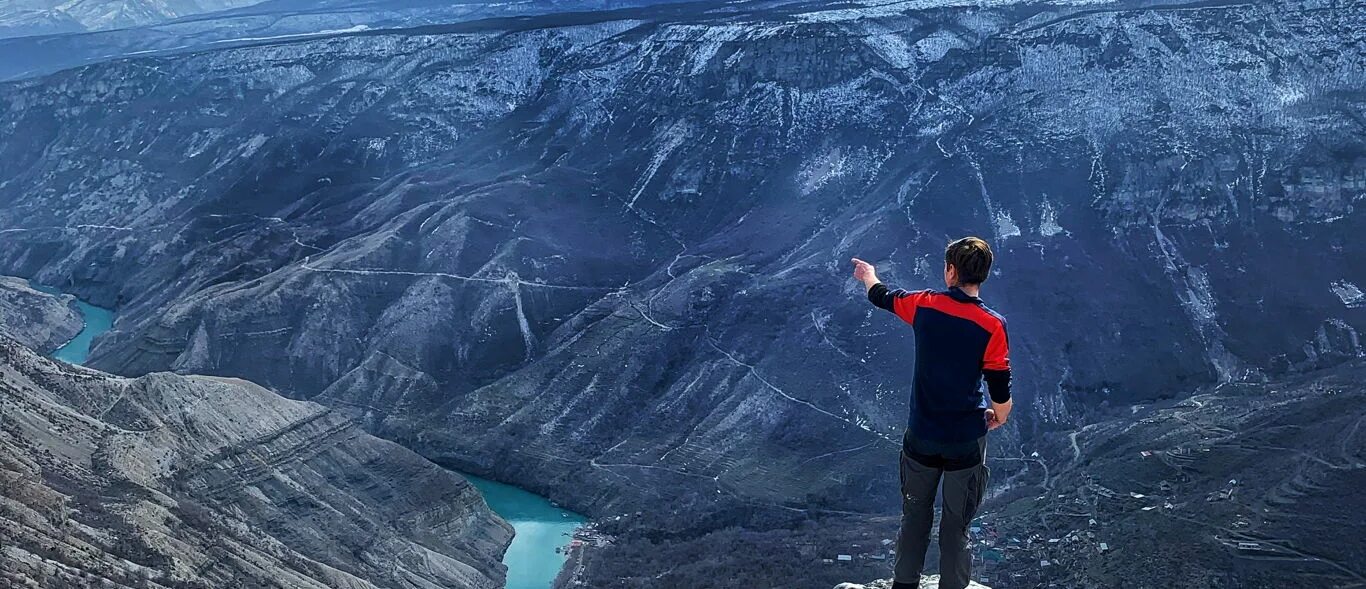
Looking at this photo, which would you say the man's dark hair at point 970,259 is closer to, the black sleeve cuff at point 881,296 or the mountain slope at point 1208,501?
the black sleeve cuff at point 881,296

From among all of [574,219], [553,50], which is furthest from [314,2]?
[574,219]

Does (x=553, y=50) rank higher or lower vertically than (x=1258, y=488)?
higher

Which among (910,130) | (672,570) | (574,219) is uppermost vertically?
(910,130)

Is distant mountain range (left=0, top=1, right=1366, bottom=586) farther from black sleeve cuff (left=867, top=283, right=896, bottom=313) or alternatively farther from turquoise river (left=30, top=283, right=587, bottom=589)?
black sleeve cuff (left=867, top=283, right=896, bottom=313)

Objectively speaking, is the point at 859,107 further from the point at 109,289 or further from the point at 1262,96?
the point at 109,289

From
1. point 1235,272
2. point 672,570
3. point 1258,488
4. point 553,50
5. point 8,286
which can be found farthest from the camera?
point 553,50

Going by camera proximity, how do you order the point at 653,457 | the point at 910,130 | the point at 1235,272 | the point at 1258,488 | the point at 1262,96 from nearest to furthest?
the point at 1258,488
the point at 653,457
the point at 1235,272
the point at 1262,96
the point at 910,130
